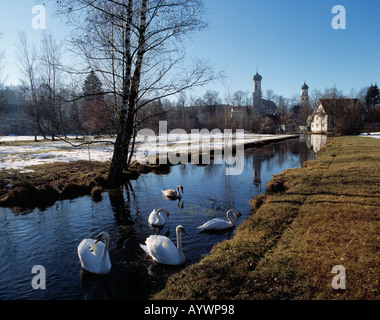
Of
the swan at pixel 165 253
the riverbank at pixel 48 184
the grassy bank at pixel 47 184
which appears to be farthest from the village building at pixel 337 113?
the swan at pixel 165 253

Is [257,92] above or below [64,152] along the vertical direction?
above

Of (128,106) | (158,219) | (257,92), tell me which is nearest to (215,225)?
(158,219)

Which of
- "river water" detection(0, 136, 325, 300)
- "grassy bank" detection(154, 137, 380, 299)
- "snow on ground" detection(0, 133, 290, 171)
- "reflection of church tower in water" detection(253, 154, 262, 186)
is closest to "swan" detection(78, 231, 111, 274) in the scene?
"river water" detection(0, 136, 325, 300)

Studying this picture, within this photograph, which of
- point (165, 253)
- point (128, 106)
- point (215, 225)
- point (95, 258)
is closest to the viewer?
point (95, 258)

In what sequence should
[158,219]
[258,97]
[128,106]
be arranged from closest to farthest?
[158,219]
[128,106]
[258,97]

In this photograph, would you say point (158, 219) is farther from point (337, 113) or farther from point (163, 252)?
point (337, 113)

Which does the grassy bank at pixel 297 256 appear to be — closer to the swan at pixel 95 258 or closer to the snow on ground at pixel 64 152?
the swan at pixel 95 258

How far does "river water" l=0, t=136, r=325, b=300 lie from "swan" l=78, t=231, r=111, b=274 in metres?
0.13

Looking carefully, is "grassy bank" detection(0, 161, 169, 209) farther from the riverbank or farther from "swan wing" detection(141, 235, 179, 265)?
"swan wing" detection(141, 235, 179, 265)

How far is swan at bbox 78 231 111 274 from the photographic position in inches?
205

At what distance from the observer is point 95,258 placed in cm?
533

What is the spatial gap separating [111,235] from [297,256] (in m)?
4.82

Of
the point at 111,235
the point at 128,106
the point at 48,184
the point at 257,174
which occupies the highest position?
the point at 128,106
